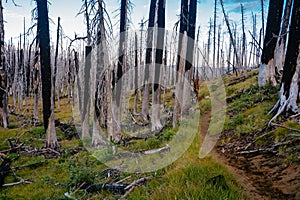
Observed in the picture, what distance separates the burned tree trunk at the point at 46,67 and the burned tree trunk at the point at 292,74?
8.75 meters

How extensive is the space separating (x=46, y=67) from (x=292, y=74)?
9.19 metres

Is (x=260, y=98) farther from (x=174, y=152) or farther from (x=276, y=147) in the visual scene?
(x=174, y=152)

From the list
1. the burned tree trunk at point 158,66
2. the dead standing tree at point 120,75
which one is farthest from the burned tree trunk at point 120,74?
the burned tree trunk at point 158,66

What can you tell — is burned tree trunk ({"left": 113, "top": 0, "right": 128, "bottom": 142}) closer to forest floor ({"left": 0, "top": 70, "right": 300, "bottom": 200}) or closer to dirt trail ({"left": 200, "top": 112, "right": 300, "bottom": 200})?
forest floor ({"left": 0, "top": 70, "right": 300, "bottom": 200})

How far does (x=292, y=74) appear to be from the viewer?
679cm

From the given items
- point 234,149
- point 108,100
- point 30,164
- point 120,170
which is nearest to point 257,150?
point 234,149

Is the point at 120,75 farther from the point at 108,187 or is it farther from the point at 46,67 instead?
the point at 108,187

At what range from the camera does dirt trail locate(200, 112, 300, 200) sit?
387 centimetres

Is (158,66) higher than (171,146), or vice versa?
(158,66)

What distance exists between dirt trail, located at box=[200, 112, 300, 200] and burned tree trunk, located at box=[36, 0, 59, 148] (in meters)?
7.63

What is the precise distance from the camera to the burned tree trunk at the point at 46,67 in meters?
10.1

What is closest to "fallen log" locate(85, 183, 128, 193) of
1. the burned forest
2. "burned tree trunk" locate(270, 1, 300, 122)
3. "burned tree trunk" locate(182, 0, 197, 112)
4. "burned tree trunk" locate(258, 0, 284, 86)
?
the burned forest

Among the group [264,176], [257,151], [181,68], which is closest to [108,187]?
[264,176]

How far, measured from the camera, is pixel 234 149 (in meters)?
6.65
